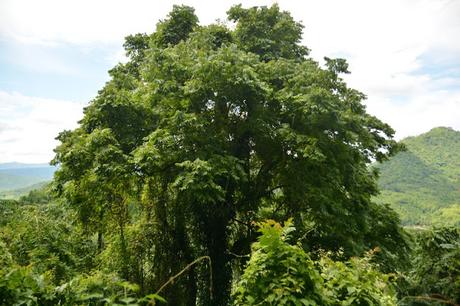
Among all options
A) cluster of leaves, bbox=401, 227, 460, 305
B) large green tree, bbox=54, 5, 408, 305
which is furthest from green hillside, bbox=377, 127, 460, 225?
large green tree, bbox=54, 5, 408, 305

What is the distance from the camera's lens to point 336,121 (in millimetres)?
11352

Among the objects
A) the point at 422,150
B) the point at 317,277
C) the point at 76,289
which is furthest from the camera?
the point at 422,150

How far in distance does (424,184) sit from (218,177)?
179 meters

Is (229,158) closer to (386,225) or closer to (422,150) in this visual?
(386,225)

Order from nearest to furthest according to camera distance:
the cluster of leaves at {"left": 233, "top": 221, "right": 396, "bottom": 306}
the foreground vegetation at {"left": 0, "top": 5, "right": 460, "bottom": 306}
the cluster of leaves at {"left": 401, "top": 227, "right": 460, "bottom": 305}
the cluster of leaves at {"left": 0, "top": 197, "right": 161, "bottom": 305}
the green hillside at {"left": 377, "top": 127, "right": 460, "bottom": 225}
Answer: the cluster of leaves at {"left": 0, "top": 197, "right": 161, "bottom": 305}
the cluster of leaves at {"left": 233, "top": 221, "right": 396, "bottom": 306}
the cluster of leaves at {"left": 401, "top": 227, "right": 460, "bottom": 305}
the foreground vegetation at {"left": 0, "top": 5, "right": 460, "bottom": 306}
the green hillside at {"left": 377, "top": 127, "right": 460, "bottom": 225}

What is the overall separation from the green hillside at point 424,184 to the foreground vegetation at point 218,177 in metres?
116

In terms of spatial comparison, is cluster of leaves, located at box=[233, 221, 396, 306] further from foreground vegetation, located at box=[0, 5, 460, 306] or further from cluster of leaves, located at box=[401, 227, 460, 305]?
cluster of leaves, located at box=[401, 227, 460, 305]

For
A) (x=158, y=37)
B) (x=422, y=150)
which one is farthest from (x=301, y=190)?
(x=422, y=150)

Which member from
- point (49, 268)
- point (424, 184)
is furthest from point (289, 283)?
point (424, 184)

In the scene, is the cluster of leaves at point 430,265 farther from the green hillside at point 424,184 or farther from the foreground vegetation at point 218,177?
the green hillside at point 424,184

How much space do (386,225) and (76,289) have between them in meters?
12.6

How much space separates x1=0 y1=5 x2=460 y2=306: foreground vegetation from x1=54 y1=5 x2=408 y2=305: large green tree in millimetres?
49

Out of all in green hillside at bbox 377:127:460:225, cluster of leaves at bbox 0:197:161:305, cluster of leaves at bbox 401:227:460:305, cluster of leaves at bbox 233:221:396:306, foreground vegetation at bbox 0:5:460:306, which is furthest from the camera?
green hillside at bbox 377:127:460:225

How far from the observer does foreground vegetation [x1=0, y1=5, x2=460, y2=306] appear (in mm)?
11008
